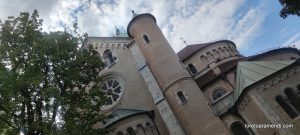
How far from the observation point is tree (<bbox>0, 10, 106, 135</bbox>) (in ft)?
45.1

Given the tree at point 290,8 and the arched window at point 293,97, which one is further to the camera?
the arched window at point 293,97

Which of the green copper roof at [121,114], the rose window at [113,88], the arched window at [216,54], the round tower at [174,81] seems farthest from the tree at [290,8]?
the arched window at [216,54]

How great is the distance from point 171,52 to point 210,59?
7.65 metres

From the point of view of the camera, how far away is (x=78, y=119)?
15.6 m

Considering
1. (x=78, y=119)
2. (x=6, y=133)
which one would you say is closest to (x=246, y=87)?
(x=78, y=119)

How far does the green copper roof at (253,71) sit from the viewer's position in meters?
17.1

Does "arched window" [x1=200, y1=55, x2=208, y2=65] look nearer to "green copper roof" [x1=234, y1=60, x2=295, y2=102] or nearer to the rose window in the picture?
"green copper roof" [x1=234, y1=60, x2=295, y2=102]

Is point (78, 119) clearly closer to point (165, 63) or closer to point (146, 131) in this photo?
point (146, 131)

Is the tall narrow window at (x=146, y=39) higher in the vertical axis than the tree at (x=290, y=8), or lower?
higher

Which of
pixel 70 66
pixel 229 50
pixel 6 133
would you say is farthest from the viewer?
pixel 229 50

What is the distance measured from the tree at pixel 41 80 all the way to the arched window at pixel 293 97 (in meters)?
11.2

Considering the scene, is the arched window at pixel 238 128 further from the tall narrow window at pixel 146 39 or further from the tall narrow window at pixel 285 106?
the tall narrow window at pixel 146 39

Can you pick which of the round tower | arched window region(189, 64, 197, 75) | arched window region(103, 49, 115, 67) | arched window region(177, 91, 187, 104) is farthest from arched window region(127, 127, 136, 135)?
arched window region(189, 64, 197, 75)

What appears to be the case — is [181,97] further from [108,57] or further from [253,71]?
[108,57]
